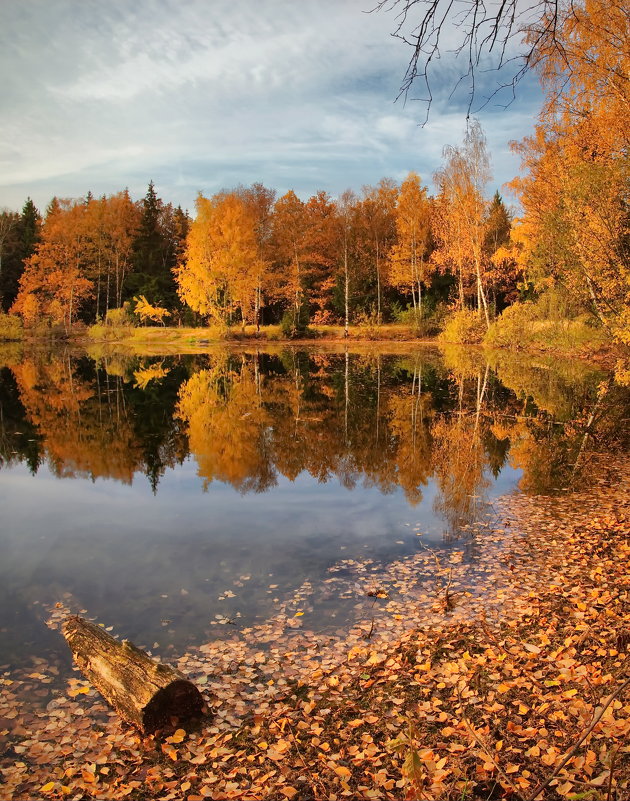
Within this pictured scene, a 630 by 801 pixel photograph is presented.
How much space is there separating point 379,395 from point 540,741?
19778 mm

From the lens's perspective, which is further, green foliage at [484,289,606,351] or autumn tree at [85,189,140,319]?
autumn tree at [85,189,140,319]

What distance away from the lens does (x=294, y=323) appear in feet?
163

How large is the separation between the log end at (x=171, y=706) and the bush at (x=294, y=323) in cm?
4529

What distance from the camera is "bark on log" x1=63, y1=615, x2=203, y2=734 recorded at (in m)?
4.83

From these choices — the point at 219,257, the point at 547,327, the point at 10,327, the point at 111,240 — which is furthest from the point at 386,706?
the point at 111,240

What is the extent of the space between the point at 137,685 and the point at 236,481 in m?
7.92

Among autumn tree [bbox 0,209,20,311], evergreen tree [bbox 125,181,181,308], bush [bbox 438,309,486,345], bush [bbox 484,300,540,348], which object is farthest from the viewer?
evergreen tree [bbox 125,181,181,308]

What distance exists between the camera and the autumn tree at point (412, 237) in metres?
47.8

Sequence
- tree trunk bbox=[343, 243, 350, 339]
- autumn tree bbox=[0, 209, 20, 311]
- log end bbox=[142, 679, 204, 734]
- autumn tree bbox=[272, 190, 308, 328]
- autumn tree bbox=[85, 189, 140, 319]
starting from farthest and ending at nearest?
1. autumn tree bbox=[0, 209, 20, 311]
2. autumn tree bbox=[85, 189, 140, 319]
3. autumn tree bbox=[272, 190, 308, 328]
4. tree trunk bbox=[343, 243, 350, 339]
5. log end bbox=[142, 679, 204, 734]

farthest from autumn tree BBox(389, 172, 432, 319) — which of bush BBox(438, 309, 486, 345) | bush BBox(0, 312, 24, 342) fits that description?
bush BBox(0, 312, 24, 342)

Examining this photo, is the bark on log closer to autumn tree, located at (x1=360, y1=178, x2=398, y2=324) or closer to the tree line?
the tree line

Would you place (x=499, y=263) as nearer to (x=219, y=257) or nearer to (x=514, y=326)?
(x=514, y=326)

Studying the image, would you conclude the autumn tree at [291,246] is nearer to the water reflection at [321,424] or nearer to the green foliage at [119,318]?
the green foliage at [119,318]

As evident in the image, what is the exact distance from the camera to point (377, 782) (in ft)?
13.4
